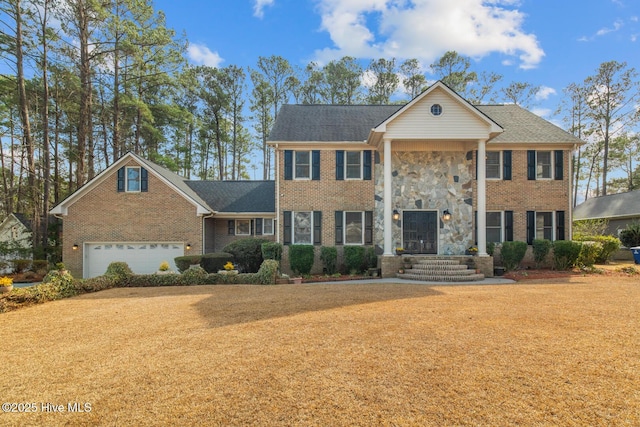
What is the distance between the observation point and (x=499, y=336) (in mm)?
5352

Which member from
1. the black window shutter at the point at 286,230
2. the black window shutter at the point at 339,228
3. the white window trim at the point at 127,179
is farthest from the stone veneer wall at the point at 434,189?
the white window trim at the point at 127,179

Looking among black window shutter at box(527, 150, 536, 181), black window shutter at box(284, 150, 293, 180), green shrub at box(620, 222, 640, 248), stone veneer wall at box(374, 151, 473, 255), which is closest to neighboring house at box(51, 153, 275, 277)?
black window shutter at box(284, 150, 293, 180)

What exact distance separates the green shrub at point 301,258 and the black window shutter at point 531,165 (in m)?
10.8

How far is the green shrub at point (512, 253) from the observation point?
14.5 m

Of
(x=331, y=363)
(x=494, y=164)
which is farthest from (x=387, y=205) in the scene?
(x=331, y=363)

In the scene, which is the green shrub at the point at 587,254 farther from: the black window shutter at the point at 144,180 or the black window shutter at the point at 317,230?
the black window shutter at the point at 144,180

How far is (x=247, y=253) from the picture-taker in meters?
15.8

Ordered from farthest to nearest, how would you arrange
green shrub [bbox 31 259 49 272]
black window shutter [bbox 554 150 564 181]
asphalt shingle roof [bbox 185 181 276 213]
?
asphalt shingle roof [bbox 185 181 276 213]
green shrub [bbox 31 259 49 272]
black window shutter [bbox 554 150 564 181]

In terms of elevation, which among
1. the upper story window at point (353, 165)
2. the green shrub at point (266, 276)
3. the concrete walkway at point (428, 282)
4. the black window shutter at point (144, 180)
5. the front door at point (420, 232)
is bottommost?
the concrete walkway at point (428, 282)

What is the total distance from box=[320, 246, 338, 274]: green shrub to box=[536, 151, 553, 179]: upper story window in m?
10.3

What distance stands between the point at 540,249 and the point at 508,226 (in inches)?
62.8

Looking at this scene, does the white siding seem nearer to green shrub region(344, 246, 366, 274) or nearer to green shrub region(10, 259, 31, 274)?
green shrub region(344, 246, 366, 274)

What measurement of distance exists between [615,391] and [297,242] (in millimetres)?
12760

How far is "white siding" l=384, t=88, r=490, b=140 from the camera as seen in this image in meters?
14.0
